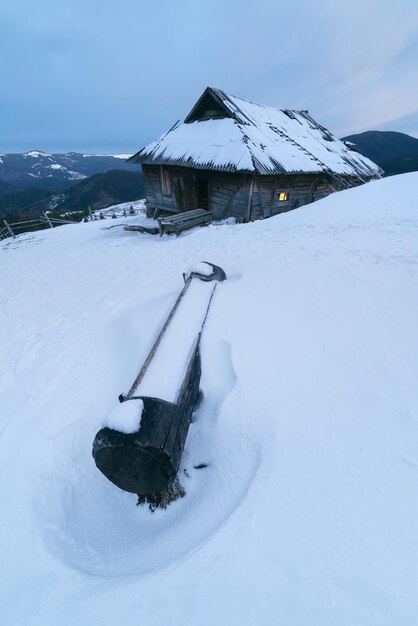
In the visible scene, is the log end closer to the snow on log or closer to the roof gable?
the snow on log

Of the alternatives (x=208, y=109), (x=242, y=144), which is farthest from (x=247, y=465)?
(x=208, y=109)

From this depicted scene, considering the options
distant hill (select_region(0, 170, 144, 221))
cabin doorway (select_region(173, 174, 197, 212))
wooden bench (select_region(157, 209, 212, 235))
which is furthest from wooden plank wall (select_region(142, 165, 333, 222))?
distant hill (select_region(0, 170, 144, 221))

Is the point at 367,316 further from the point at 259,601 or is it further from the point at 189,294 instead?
the point at 259,601

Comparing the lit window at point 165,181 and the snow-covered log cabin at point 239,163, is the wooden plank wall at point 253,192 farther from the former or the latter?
the lit window at point 165,181

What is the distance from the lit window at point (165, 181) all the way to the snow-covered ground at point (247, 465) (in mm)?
12037

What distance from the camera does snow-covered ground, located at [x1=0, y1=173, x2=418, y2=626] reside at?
1720 mm

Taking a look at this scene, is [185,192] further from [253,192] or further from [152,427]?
[152,427]

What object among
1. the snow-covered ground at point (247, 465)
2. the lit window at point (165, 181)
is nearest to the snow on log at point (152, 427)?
the snow-covered ground at point (247, 465)

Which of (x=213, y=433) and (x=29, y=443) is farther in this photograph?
(x=29, y=443)

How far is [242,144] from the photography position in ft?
38.9

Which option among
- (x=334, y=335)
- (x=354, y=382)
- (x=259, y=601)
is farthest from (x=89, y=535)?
(x=334, y=335)

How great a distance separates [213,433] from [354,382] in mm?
1653

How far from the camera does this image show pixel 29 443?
3.41m

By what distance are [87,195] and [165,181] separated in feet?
294
